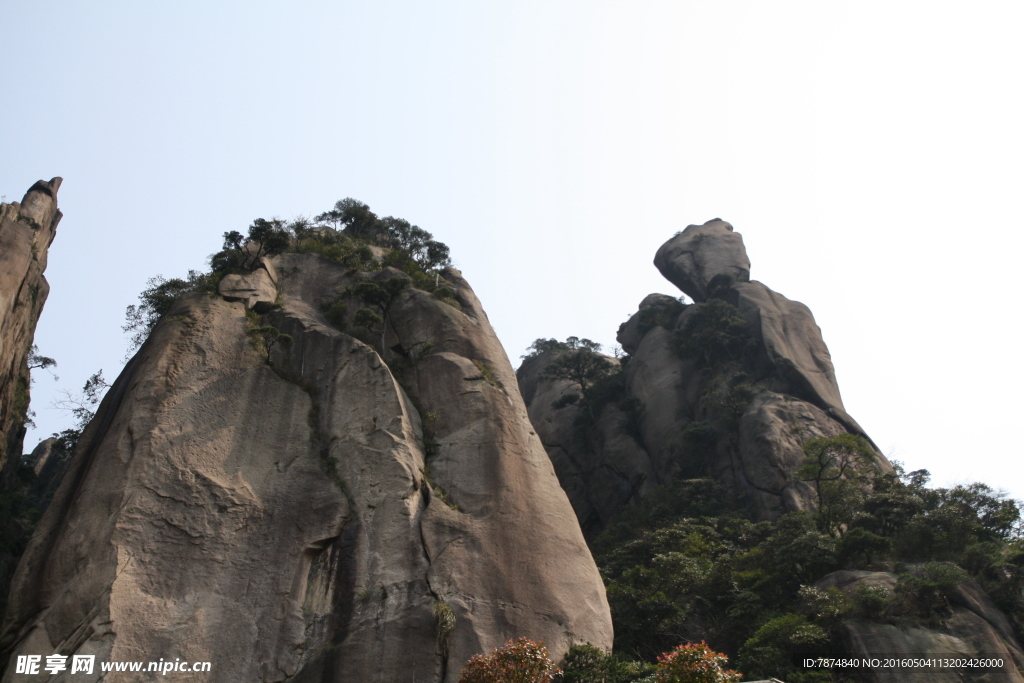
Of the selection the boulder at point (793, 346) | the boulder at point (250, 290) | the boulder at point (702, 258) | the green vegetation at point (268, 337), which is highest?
the boulder at point (702, 258)

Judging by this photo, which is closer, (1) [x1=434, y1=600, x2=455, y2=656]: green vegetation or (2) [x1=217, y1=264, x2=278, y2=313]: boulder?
(1) [x1=434, y1=600, x2=455, y2=656]: green vegetation

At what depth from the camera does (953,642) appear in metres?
21.0

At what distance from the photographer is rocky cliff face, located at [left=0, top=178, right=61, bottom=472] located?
88.6 feet

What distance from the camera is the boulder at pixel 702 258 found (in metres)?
54.2

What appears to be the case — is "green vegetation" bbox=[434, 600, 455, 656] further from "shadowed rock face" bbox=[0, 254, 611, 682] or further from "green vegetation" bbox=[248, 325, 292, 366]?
"green vegetation" bbox=[248, 325, 292, 366]

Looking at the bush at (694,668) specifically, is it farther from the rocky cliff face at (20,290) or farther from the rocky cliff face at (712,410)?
the rocky cliff face at (20,290)

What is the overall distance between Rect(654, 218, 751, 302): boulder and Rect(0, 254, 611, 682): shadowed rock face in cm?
3278

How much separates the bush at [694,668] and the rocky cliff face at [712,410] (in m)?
20.1

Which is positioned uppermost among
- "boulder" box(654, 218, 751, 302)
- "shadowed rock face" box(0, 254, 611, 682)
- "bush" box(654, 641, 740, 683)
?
"boulder" box(654, 218, 751, 302)

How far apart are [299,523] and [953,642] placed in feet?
57.9

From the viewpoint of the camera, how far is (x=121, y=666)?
15.8 meters

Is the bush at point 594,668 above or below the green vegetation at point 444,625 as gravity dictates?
below

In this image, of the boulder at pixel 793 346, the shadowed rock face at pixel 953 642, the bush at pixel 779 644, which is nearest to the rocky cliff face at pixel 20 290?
the bush at pixel 779 644

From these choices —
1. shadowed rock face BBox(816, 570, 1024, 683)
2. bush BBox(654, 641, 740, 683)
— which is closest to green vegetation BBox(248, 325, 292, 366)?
bush BBox(654, 641, 740, 683)
